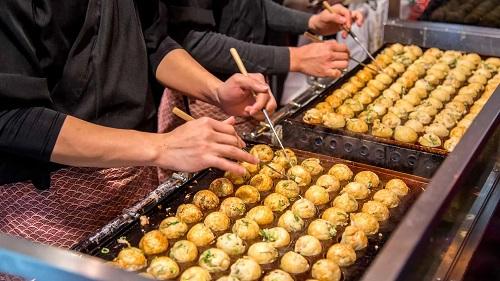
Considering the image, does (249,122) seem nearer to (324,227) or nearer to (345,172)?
(345,172)

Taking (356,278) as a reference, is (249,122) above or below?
below

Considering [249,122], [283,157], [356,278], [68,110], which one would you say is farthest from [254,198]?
[249,122]

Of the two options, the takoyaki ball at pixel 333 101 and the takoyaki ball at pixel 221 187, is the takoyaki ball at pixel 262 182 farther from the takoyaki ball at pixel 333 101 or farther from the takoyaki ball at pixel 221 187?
the takoyaki ball at pixel 333 101

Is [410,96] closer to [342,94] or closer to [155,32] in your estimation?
[342,94]

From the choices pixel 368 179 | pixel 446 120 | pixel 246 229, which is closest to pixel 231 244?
pixel 246 229

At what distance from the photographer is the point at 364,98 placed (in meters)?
3.12

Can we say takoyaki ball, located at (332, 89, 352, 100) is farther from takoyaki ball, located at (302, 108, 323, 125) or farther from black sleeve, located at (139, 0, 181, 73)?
black sleeve, located at (139, 0, 181, 73)

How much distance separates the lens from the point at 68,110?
2203 mm

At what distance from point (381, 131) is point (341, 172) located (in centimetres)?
49

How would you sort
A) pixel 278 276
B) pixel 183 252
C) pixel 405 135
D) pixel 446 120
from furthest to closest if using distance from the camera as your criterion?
1. pixel 446 120
2. pixel 405 135
3. pixel 183 252
4. pixel 278 276

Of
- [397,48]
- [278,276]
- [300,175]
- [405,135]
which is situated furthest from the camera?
[397,48]

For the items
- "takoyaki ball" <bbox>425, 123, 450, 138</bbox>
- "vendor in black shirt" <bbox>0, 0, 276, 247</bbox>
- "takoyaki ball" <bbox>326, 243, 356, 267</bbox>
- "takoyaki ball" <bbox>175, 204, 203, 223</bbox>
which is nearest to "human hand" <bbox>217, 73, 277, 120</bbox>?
"vendor in black shirt" <bbox>0, 0, 276, 247</bbox>

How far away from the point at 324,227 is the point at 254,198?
0.33 m


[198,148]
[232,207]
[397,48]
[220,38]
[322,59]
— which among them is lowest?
[397,48]
